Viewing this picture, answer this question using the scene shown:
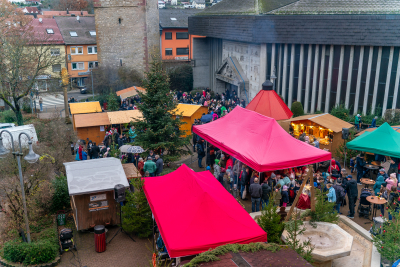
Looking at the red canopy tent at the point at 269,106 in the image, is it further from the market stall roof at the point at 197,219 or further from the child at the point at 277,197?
the market stall roof at the point at 197,219

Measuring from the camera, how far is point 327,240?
29.8 feet

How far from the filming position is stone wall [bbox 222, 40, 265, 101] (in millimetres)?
30156

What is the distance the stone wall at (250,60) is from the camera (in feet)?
98.9

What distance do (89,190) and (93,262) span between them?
2112 mm

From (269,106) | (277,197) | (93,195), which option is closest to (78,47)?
(269,106)

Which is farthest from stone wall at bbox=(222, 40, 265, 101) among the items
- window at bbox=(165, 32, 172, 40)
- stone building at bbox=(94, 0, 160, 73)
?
window at bbox=(165, 32, 172, 40)

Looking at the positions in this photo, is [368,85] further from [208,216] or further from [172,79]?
[172,79]

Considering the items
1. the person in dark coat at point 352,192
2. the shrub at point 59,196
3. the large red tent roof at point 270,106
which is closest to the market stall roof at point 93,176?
the shrub at point 59,196

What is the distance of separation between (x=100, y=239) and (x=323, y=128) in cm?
1196

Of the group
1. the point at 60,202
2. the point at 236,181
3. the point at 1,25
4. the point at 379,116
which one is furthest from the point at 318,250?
the point at 1,25

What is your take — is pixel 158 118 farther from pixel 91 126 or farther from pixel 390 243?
pixel 390 243

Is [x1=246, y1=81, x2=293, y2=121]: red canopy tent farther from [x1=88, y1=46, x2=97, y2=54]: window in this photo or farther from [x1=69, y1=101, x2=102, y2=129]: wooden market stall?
[x1=88, y1=46, x2=97, y2=54]: window

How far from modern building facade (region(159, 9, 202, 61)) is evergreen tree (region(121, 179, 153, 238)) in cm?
3945

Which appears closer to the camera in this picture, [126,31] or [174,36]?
[126,31]
